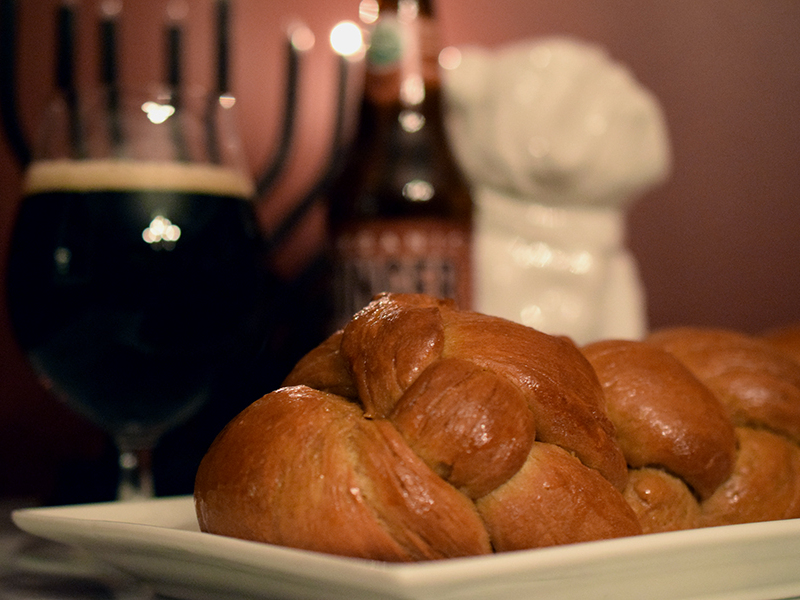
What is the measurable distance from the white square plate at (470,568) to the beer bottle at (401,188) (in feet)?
1.74

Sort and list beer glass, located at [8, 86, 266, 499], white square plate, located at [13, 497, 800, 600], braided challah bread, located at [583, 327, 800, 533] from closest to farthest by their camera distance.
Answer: white square plate, located at [13, 497, 800, 600] → braided challah bread, located at [583, 327, 800, 533] → beer glass, located at [8, 86, 266, 499]

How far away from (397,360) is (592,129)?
70 centimetres

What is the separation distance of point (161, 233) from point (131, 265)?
37 mm

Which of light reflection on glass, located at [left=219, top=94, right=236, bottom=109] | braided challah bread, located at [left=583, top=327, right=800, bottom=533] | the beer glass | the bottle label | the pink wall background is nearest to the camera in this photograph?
braided challah bread, located at [left=583, top=327, right=800, bottom=533]

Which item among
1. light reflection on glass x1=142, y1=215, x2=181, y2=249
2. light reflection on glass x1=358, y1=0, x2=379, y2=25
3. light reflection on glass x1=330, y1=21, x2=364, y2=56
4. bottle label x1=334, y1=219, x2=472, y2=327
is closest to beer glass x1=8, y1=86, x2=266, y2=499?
light reflection on glass x1=142, y1=215, x2=181, y2=249

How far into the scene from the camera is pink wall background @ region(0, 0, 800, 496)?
1.30 meters

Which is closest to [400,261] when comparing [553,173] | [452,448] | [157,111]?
[553,173]

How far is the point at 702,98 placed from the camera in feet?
4.99

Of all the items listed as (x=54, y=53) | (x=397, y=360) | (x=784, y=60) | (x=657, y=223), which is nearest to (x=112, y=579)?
(x=397, y=360)

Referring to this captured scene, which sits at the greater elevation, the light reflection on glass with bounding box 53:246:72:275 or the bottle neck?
the bottle neck

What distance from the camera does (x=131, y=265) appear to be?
671 mm

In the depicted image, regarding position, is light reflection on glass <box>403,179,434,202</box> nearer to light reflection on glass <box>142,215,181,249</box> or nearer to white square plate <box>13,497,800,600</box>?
light reflection on glass <box>142,215,181,249</box>

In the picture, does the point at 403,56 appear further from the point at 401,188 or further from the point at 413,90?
the point at 401,188

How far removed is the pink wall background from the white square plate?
894 millimetres
